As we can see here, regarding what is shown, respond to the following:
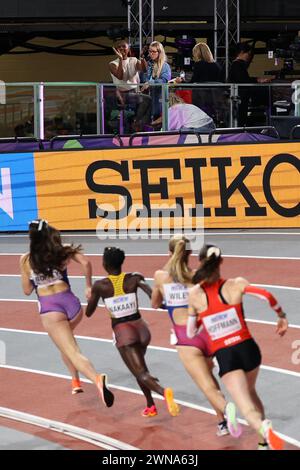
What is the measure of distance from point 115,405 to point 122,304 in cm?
122

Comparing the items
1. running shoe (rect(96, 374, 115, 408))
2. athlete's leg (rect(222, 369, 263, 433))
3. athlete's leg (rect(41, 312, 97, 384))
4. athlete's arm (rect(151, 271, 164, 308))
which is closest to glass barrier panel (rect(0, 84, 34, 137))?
athlete's leg (rect(41, 312, 97, 384))

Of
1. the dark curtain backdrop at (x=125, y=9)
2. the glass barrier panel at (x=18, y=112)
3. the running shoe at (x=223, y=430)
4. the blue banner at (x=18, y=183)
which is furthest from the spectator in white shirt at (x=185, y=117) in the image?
the running shoe at (x=223, y=430)

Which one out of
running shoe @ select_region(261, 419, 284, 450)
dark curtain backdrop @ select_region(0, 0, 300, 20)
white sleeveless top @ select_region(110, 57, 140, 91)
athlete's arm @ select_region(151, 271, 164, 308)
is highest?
dark curtain backdrop @ select_region(0, 0, 300, 20)

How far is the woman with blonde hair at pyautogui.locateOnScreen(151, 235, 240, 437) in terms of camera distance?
9.52 metres

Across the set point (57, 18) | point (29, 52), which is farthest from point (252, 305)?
point (29, 52)

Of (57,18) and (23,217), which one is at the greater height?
(57,18)

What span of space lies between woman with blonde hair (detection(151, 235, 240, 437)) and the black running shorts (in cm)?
47

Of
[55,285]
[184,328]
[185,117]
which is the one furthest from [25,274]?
[185,117]

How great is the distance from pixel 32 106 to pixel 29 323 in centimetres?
711

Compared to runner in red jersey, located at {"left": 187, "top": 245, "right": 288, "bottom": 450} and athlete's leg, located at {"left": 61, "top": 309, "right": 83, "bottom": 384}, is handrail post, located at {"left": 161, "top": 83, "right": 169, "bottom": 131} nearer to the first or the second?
athlete's leg, located at {"left": 61, "top": 309, "right": 83, "bottom": 384}

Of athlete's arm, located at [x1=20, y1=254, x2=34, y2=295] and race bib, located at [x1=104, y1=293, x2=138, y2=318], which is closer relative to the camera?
race bib, located at [x1=104, y1=293, x2=138, y2=318]
